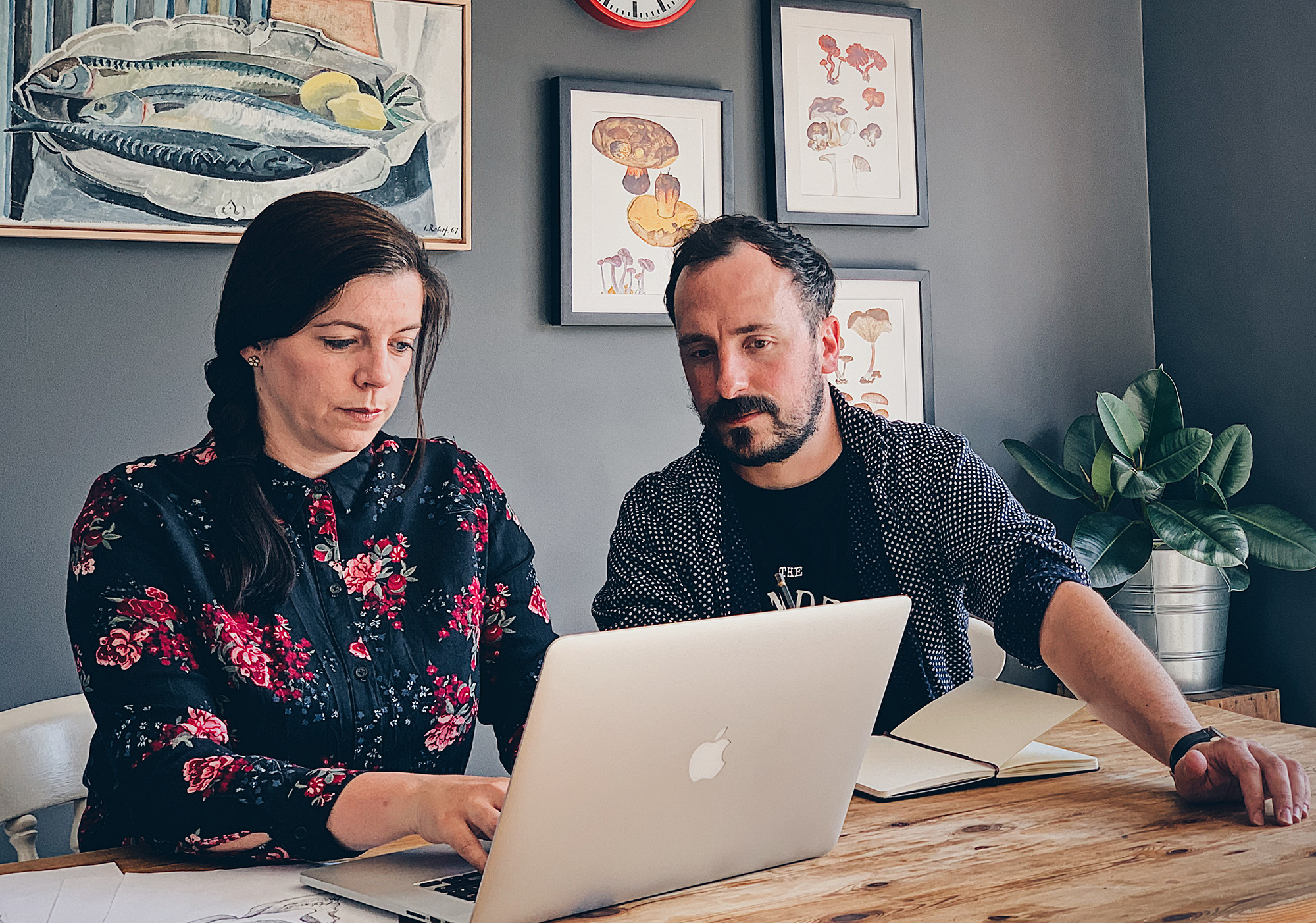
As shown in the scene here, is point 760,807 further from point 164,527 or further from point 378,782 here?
point 164,527

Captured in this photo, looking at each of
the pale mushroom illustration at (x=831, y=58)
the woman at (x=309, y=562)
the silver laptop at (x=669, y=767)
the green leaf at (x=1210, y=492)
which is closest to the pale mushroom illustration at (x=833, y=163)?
the pale mushroom illustration at (x=831, y=58)

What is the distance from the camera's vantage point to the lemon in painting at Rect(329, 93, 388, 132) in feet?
7.64

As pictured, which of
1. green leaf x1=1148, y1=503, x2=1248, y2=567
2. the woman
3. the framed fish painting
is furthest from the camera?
green leaf x1=1148, y1=503, x2=1248, y2=567

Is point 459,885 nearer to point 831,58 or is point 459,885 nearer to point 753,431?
point 753,431

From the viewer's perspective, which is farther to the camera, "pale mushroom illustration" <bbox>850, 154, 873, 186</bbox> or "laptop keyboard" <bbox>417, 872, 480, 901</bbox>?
"pale mushroom illustration" <bbox>850, 154, 873, 186</bbox>

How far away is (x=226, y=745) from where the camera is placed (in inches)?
45.8

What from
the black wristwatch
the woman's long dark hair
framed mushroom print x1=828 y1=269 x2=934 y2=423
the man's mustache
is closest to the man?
the man's mustache

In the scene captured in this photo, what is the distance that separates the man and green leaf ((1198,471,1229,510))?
1.09 metres

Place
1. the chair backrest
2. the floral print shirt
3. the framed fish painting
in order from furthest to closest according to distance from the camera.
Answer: the framed fish painting < the chair backrest < the floral print shirt

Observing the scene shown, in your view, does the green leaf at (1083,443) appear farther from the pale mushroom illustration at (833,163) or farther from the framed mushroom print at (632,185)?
the framed mushroom print at (632,185)

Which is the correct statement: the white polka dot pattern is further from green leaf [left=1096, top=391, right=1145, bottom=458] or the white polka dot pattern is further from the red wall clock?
the red wall clock

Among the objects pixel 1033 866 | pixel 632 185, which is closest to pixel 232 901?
pixel 1033 866

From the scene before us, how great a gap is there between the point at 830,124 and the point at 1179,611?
1.34 m

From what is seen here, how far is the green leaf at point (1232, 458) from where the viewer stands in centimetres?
260
